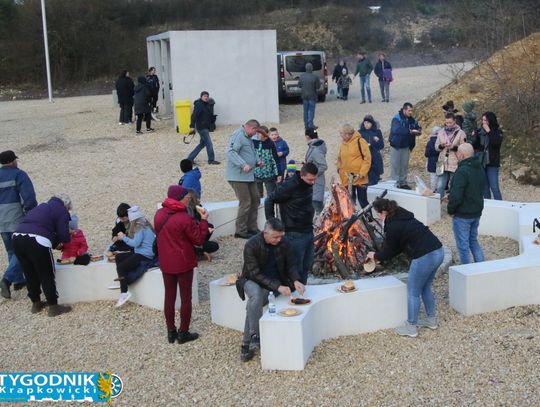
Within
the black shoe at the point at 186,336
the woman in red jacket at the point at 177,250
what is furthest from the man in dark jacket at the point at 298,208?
the black shoe at the point at 186,336

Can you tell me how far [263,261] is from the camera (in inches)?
252

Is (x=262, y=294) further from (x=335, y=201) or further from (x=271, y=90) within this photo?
(x=271, y=90)

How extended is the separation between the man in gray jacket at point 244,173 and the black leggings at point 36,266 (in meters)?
2.93

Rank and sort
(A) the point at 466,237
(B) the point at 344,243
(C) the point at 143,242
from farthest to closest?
1. (B) the point at 344,243
2. (C) the point at 143,242
3. (A) the point at 466,237

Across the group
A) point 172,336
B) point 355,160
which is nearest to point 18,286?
point 172,336

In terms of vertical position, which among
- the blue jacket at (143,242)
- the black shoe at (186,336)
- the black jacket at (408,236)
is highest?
the black jacket at (408,236)

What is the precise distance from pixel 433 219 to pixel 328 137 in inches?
314

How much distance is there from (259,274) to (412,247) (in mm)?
1427

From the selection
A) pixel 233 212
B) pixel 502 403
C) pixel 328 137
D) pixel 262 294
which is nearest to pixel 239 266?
pixel 233 212

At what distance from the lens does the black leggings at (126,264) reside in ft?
25.6

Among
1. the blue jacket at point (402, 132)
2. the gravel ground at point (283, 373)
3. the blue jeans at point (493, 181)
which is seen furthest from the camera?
the blue jacket at point (402, 132)

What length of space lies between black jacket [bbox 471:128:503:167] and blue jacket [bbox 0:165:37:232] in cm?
621

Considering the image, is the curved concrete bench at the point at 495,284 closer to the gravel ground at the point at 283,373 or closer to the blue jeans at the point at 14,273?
the gravel ground at the point at 283,373

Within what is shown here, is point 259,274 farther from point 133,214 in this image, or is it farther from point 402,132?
point 402,132
